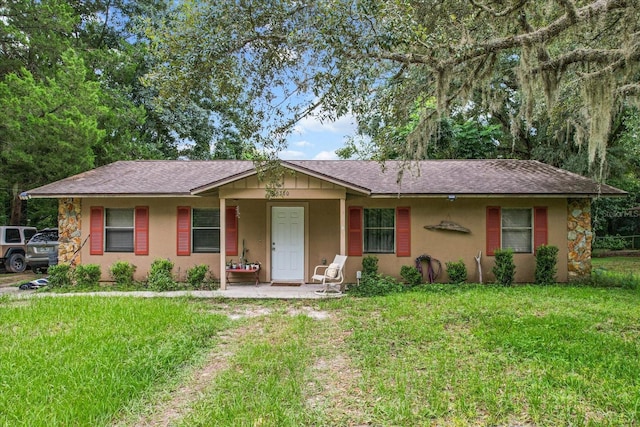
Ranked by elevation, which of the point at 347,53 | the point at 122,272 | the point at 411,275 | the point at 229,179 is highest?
the point at 347,53

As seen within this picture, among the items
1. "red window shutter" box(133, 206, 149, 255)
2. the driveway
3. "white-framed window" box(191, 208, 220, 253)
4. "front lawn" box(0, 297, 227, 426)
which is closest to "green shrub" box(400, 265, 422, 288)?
"white-framed window" box(191, 208, 220, 253)

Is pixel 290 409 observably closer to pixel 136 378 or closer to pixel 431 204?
pixel 136 378

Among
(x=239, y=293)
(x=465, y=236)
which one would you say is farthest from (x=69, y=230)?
(x=465, y=236)

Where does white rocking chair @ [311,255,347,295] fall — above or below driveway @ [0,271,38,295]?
above

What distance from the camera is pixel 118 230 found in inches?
410

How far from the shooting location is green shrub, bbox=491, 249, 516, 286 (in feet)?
31.8

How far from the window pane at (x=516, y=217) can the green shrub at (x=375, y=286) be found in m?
3.23

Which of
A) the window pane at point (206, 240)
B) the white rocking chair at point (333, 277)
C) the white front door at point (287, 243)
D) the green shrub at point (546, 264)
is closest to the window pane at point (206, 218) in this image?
the window pane at point (206, 240)

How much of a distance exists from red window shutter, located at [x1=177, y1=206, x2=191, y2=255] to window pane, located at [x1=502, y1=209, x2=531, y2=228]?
756cm

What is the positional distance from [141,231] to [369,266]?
5485 millimetres

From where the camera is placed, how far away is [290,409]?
11.1 ft

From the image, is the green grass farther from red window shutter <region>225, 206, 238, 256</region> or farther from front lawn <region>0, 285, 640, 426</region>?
red window shutter <region>225, 206, 238, 256</region>

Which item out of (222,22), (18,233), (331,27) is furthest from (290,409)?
(18,233)

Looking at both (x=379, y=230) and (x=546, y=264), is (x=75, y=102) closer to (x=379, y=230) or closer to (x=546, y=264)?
(x=379, y=230)
